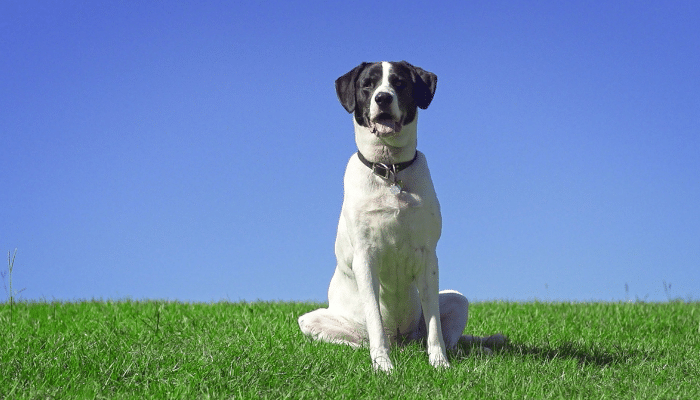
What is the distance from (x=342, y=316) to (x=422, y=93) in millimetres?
2137

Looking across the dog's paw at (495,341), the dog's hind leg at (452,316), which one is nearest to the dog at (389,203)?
the dog's hind leg at (452,316)

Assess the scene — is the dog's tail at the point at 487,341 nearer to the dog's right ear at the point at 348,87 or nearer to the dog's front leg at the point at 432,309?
the dog's front leg at the point at 432,309

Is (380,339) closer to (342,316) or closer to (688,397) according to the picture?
(342,316)

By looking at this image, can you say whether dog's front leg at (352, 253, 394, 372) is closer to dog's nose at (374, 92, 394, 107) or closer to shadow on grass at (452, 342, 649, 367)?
shadow on grass at (452, 342, 649, 367)

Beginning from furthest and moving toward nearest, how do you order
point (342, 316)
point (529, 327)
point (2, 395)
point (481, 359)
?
1. point (529, 327)
2. point (342, 316)
3. point (481, 359)
4. point (2, 395)

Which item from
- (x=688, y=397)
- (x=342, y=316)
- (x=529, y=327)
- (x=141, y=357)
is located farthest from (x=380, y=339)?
(x=529, y=327)

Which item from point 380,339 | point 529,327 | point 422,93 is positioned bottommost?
point 529,327

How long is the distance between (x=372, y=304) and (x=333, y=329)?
1.08 m

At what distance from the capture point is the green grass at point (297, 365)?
14.7ft

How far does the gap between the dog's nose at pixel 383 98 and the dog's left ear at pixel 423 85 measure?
39 cm

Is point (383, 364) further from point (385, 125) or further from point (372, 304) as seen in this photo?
point (385, 125)

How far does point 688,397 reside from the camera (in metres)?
4.73

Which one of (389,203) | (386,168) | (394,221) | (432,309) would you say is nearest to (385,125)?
(386,168)

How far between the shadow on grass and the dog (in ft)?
2.58
